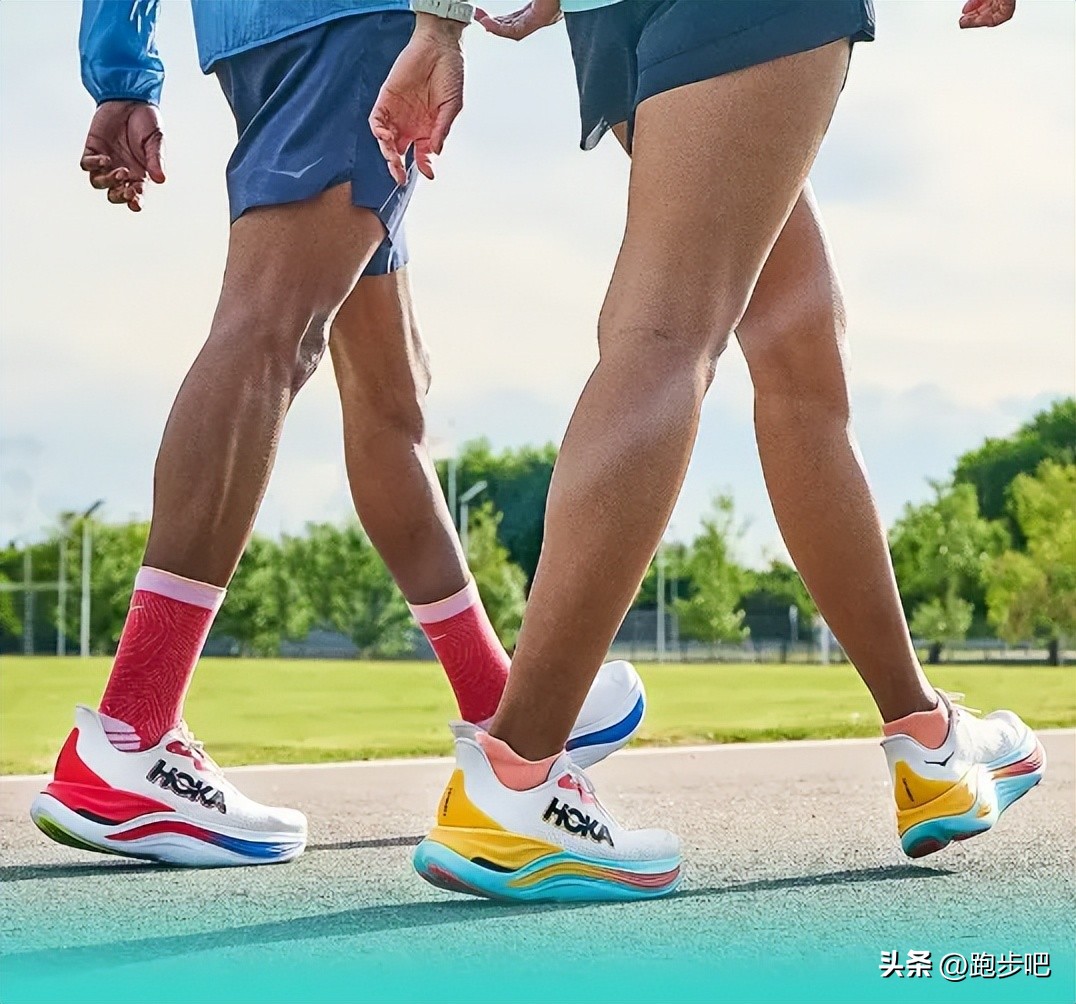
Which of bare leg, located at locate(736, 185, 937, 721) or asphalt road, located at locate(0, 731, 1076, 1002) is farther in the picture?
bare leg, located at locate(736, 185, 937, 721)

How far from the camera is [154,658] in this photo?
4.49ft

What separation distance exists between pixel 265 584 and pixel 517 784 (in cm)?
1630

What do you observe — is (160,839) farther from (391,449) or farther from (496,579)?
(496,579)

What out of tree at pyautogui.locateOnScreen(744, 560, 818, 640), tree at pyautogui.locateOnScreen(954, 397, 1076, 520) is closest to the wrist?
tree at pyautogui.locateOnScreen(744, 560, 818, 640)

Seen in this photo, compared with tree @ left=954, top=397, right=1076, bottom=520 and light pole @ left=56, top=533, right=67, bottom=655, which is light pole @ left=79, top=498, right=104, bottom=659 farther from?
tree @ left=954, top=397, right=1076, bottom=520

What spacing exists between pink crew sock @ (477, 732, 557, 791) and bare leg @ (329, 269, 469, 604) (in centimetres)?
54

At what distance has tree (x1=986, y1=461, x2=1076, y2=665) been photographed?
641 inches

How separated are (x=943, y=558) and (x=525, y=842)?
62.4 ft

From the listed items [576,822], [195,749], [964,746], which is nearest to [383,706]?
[195,749]

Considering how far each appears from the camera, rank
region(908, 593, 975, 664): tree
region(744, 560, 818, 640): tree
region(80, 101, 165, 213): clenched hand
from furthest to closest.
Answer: region(744, 560, 818, 640): tree < region(908, 593, 975, 664): tree < region(80, 101, 165, 213): clenched hand

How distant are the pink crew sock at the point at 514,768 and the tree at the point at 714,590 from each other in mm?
17342

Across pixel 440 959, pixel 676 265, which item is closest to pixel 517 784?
pixel 440 959

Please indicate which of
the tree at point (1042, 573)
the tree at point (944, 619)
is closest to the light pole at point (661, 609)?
the tree at point (944, 619)

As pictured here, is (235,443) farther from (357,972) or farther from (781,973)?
(781,973)
